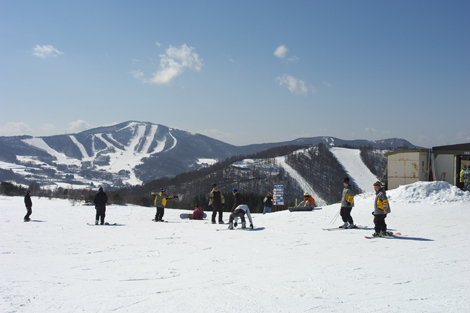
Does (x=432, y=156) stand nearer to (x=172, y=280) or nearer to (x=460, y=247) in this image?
(x=460, y=247)

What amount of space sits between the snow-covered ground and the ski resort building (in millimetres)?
10501

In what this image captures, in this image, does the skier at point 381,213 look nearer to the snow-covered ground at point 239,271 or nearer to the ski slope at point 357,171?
the snow-covered ground at point 239,271

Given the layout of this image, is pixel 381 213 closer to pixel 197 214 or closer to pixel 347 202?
pixel 347 202

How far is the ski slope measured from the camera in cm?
14985

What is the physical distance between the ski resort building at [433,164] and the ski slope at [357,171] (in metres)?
124

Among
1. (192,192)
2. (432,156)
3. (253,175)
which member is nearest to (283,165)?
(253,175)

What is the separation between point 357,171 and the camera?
170 metres

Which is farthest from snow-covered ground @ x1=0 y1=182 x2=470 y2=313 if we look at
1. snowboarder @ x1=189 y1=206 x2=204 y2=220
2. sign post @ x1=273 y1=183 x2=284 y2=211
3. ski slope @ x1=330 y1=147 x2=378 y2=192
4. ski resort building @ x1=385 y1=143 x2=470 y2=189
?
ski slope @ x1=330 y1=147 x2=378 y2=192

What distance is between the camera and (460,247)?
7.73m

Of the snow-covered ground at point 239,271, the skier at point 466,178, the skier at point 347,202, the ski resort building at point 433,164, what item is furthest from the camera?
the ski resort building at point 433,164

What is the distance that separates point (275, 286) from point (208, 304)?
1.24 m

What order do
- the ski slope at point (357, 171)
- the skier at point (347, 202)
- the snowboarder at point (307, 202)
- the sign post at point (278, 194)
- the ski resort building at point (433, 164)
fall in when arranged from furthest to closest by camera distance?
1. the ski slope at point (357, 171)
2. the sign post at point (278, 194)
3. the ski resort building at point (433, 164)
4. the snowboarder at point (307, 202)
5. the skier at point (347, 202)

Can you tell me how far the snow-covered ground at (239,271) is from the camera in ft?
14.5

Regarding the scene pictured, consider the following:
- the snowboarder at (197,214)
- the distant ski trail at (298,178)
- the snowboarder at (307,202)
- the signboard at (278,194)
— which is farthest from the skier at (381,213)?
the distant ski trail at (298,178)
